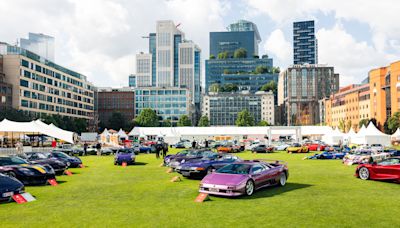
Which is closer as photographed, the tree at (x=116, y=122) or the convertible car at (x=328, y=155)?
the convertible car at (x=328, y=155)

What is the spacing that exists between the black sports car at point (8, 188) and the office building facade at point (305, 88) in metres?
189

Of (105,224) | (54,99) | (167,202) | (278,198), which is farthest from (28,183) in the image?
(54,99)

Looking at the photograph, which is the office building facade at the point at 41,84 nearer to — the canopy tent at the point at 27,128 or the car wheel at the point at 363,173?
the canopy tent at the point at 27,128

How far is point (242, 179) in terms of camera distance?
47.6ft

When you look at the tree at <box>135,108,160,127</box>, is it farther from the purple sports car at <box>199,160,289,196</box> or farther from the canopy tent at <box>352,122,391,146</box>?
the purple sports car at <box>199,160,289,196</box>

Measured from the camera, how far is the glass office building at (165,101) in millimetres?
187000

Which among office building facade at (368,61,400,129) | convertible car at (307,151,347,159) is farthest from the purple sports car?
office building facade at (368,61,400,129)

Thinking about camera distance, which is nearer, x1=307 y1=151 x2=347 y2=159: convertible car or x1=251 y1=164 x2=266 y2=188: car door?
x1=251 y1=164 x2=266 y2=188: car door

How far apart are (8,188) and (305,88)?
7654 inches

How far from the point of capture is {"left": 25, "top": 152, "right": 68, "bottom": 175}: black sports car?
23.3 meters

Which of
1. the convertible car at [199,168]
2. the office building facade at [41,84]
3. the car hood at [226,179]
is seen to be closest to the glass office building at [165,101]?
the office building facade at [41,84]

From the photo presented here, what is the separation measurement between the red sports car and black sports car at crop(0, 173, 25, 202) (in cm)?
1586

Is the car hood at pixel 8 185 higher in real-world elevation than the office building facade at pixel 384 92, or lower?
lower

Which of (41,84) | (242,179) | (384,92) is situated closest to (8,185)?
(242,179)
